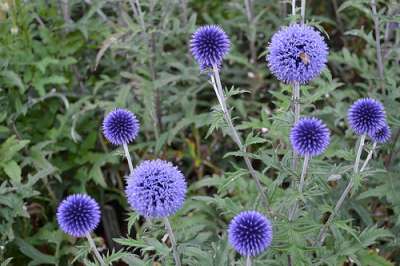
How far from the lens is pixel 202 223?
3557mm

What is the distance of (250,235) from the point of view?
2.04 metres

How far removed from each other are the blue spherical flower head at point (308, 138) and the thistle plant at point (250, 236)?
340mm

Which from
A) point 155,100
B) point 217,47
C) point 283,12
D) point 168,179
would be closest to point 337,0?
point 283,12

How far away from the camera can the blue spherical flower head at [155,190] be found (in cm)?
215

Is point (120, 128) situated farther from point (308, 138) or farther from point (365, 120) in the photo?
point (365, 120)

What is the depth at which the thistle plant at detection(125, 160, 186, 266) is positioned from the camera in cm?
215

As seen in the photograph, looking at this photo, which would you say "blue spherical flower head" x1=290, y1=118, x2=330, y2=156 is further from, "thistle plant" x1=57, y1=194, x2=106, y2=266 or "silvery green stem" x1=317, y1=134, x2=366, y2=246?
"thistle plant" x1=57, y1=194, x2=106, y2=266

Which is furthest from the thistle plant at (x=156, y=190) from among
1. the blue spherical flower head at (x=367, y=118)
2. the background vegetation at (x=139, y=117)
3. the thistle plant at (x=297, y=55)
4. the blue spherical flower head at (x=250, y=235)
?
the background vegetation at (x=139, y=117)

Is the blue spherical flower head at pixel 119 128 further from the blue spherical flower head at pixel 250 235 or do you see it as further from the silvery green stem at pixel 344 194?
the silvery green stem at pixel 344 194

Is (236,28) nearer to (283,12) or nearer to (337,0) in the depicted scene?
(283,12)

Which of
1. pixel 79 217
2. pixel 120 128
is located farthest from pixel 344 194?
pixel 79 217

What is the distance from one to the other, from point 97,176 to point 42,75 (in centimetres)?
80

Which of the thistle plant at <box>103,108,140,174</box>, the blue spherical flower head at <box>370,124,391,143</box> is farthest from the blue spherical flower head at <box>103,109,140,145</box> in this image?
the blue spherical flower head at <box>370,124,391,143</box>

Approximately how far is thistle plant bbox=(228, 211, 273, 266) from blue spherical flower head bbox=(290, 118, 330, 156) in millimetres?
340
